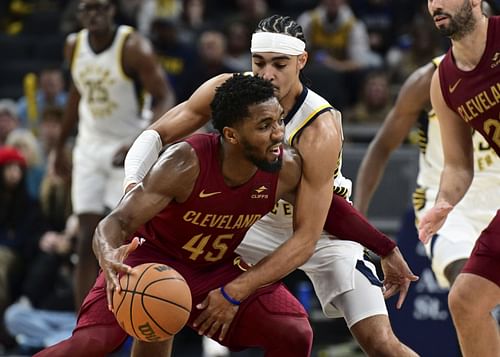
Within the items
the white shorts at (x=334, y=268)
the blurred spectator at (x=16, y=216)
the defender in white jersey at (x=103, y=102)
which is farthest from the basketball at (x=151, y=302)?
the blurred spectator at (x=16, y=216)

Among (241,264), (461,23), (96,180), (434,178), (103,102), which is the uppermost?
(461,23)

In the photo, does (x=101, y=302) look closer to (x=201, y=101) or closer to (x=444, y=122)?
(x=201, y=101)

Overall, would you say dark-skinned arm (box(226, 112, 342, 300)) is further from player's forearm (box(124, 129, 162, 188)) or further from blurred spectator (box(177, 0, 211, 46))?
blurred spectator (box(177, 0, 211, 46))

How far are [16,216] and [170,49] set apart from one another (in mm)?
3166

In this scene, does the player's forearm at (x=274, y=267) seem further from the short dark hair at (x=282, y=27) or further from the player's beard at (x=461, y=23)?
the player's beard at (x=461, y=23)

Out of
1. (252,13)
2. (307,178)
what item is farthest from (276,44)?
(252,13)

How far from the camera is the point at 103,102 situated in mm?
8688

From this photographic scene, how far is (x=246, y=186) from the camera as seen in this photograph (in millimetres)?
5574

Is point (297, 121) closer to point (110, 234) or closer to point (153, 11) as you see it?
point (110, 234)

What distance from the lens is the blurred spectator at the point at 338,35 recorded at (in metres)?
12.5

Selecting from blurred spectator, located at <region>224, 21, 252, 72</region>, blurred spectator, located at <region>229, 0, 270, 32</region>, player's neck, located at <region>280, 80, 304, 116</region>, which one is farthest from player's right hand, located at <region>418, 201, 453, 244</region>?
blurred spectator, located at <region>229, 0, 270, 32</region>

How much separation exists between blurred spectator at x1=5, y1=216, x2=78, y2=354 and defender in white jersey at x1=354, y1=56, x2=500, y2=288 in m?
3.15

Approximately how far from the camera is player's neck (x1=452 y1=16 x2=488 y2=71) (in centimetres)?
577

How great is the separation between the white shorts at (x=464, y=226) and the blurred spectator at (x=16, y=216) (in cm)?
404
